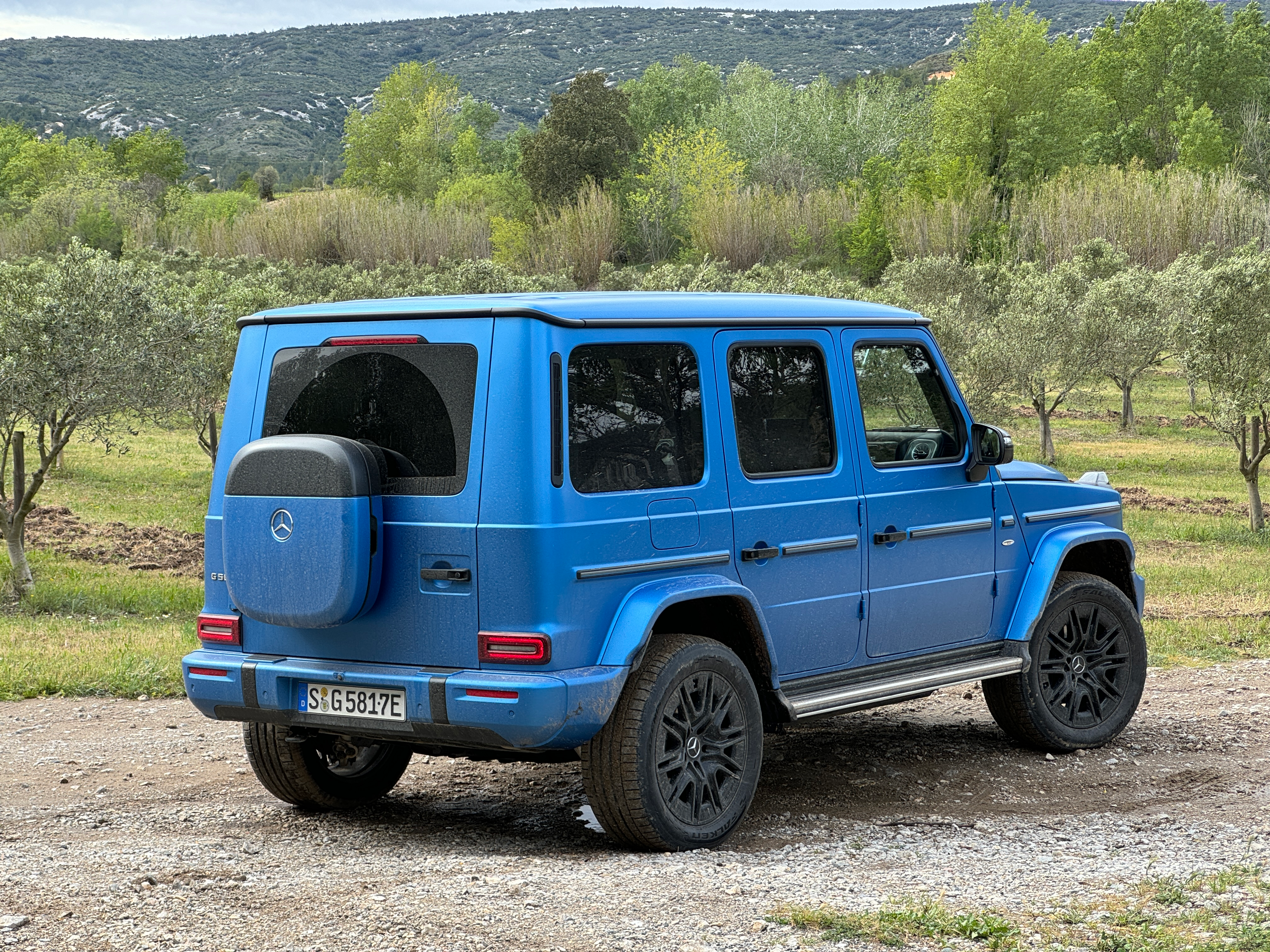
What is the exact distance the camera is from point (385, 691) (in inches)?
202

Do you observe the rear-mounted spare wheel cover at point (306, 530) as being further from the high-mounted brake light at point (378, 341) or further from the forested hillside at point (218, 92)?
the forested hillside at point (218, 92)

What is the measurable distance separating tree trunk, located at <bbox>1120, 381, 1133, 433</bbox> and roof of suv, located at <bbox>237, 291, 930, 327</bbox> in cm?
3201

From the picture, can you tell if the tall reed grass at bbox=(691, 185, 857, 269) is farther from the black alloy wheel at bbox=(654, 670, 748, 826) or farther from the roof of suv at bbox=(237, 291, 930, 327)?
the black alloy wheel at bbox=(654, 670, 748, 826)

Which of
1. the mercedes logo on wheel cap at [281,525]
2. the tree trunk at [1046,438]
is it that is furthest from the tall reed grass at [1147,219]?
the mercedes logo on wheel cap at [281,525]

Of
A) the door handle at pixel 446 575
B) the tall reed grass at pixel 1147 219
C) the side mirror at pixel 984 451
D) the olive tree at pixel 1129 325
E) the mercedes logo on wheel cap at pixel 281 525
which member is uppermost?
the tall reed grass at pixel 1147 219

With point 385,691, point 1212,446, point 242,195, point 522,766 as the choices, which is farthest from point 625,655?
point 242,195

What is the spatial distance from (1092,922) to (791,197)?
68.5 m

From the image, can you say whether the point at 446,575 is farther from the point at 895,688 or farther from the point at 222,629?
the point at 895,688

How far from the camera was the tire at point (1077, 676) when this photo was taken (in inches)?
278

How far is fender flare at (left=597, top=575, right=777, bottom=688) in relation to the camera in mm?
5016

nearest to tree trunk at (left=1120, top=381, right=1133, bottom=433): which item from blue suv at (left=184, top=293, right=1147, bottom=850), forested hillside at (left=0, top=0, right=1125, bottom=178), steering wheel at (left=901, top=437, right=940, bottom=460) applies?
steering wheel at (left=901, top=437, right=940, bottom=460)

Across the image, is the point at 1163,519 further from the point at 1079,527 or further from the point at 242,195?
the point at 242,195

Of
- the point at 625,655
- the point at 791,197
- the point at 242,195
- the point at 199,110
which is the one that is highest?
the point at 199,110

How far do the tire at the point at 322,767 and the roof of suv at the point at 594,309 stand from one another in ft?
5.76
